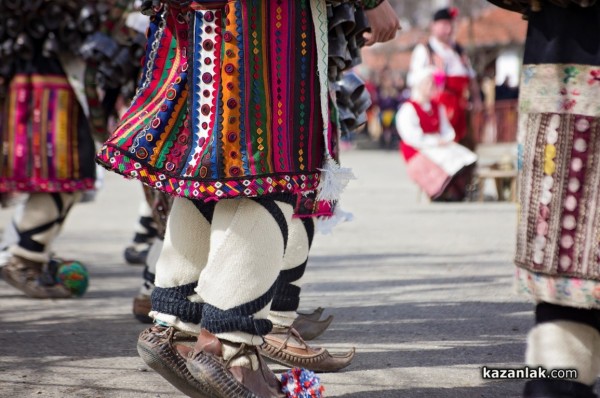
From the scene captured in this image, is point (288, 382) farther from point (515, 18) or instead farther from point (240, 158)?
point (515, 18)

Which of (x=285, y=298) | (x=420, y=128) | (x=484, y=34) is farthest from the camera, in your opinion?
(x=484, y=34)

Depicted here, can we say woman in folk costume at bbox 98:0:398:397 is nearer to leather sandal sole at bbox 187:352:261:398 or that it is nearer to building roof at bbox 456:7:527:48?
leather sandal sole at bbox 187:352:261:398

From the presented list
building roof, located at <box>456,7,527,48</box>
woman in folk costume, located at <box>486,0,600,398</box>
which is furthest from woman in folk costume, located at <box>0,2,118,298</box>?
building roof, located at <box>456,7,527,48</box>

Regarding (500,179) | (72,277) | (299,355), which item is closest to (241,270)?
(299,355)

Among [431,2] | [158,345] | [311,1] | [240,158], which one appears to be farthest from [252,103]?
[431,2]

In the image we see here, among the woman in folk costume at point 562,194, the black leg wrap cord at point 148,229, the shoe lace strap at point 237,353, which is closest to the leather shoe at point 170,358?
the shoe lace strap at point 237,353

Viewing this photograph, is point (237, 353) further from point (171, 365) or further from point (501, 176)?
point (501, 176)

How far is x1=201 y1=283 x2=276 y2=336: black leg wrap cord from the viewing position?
3.08 m

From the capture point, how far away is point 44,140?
216 inches

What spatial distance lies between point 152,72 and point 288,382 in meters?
0.96

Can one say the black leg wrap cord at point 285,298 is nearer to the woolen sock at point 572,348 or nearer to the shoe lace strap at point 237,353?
the shoe lace strap at point 237,353

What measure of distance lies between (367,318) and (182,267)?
5.59 ft

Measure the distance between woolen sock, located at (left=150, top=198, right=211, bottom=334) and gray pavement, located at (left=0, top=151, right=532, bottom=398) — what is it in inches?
13.6

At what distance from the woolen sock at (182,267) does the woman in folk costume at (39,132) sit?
2274 mm
